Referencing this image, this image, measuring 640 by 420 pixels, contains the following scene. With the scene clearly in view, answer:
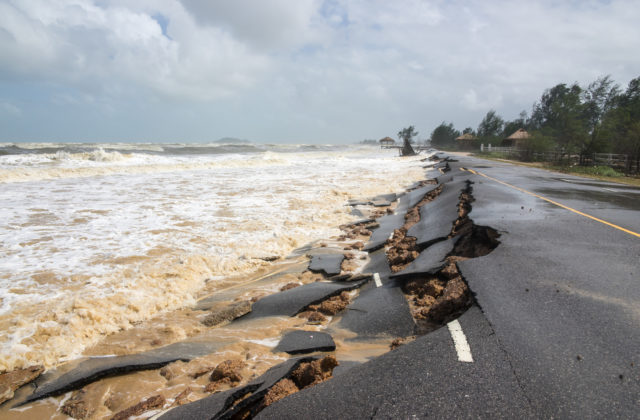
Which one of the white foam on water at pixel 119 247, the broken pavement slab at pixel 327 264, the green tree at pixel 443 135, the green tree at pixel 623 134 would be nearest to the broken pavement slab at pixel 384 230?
the broken pavement slab at pixel 327 264

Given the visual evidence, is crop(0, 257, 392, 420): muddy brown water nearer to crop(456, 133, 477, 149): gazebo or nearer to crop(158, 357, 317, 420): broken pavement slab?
crop(158, 357, 317, 420): broken pavement slab

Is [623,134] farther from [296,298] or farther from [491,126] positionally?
[491,126]

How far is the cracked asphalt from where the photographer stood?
1850mm

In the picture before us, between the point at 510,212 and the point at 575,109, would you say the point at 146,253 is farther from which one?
the point at 575,109

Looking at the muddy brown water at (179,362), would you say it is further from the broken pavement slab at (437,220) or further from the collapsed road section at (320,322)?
the broken pavement slab at (437,220)

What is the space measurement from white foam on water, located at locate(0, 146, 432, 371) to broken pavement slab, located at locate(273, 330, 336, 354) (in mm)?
2043

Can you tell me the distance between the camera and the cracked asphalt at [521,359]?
72.8 inches

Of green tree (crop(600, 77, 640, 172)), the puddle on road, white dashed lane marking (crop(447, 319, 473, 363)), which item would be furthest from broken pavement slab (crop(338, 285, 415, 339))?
green tree (crop(600, 77, 640, 172))

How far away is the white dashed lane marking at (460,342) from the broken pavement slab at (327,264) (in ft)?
9.67

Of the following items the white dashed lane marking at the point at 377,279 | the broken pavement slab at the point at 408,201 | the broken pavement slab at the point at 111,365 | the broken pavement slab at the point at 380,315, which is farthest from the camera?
the broken pavement slab at the point at 408,201

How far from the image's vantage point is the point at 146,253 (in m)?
6.38

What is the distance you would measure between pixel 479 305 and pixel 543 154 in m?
34.6

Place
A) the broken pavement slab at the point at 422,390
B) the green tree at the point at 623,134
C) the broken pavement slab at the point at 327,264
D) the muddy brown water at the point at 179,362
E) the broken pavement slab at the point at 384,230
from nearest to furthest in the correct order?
the broken pavement slab at the point at 422,390, the muddy brown water at the point at 179,362, the broken pavement slab at the point at 327,264, the broken pavement slab at the point at 384,230, the green tree at the point at 623,134

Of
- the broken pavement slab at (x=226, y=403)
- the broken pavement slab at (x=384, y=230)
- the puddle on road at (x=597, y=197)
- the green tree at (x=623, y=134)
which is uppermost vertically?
the green tree at (x=623, y=134)
